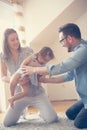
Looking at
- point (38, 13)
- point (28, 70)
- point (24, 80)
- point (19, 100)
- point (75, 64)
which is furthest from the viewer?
point (38, 13)

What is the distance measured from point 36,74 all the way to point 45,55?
20 centimetres

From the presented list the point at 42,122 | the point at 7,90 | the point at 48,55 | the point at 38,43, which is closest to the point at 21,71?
the point at 48,55

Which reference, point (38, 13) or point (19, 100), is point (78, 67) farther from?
point (38, 13)

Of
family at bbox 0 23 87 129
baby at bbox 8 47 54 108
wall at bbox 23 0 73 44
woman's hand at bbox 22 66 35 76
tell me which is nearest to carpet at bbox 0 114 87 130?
family at bbox 0 23 87 129

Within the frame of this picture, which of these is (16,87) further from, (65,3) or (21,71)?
(65,3)

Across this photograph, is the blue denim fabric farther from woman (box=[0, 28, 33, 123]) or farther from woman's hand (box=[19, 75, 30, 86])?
woman (box=[0, 28, 33, 123])

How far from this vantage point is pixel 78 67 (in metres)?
2.25

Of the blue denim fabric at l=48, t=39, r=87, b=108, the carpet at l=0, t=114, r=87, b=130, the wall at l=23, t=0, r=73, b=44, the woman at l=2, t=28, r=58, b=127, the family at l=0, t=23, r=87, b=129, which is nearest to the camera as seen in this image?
the blue denim fabric at l=48, t=39, r=87, b=108

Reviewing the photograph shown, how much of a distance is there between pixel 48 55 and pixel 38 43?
1581 millimetres

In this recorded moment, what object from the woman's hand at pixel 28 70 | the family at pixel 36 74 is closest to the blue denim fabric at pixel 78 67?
the family at pixel 36 74

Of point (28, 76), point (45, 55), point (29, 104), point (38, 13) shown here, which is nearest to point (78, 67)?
point (45, 55)

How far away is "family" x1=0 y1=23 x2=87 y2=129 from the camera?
2.20 metres

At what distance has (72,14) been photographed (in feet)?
12.5

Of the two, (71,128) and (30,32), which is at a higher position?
(30,32)
